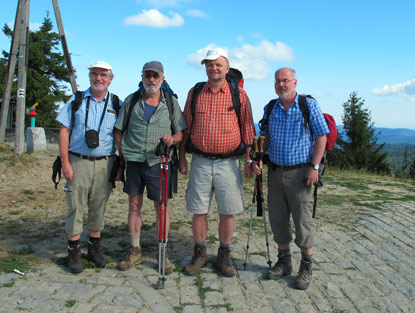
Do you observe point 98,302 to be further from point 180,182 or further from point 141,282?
point 180,182

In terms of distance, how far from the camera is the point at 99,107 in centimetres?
448

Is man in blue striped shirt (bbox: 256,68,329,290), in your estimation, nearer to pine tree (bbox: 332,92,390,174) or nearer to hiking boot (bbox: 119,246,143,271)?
hiking boot (bbox: 119,246,143,271)

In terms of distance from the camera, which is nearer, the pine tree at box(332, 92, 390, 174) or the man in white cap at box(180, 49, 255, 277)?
the man in white cap at box(180, 49, 255, 277)

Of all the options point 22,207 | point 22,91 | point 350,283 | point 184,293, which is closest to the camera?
point 184,293

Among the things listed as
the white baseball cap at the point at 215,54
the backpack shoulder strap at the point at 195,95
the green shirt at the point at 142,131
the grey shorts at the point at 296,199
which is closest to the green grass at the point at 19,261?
the green shirt at the point at 142,131

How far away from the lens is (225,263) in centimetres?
464

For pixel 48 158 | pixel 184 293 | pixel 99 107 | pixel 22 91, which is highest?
pixel 22 91

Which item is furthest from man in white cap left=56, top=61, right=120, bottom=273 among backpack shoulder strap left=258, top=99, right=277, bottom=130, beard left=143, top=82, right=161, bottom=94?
backpack shoulder strap left=258, top=99, right=277, bottom=130

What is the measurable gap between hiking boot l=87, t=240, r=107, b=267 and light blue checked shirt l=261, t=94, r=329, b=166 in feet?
8.05

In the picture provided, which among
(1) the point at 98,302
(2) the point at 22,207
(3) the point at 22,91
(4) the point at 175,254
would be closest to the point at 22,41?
(3) the point at 22,91

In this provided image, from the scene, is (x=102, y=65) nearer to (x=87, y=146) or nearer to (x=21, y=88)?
(x=87, y=146)

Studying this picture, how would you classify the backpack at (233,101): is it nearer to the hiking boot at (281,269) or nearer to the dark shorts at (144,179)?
the dark shorts at (144,179)

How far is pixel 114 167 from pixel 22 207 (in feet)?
12.4

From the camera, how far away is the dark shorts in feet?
14.7
